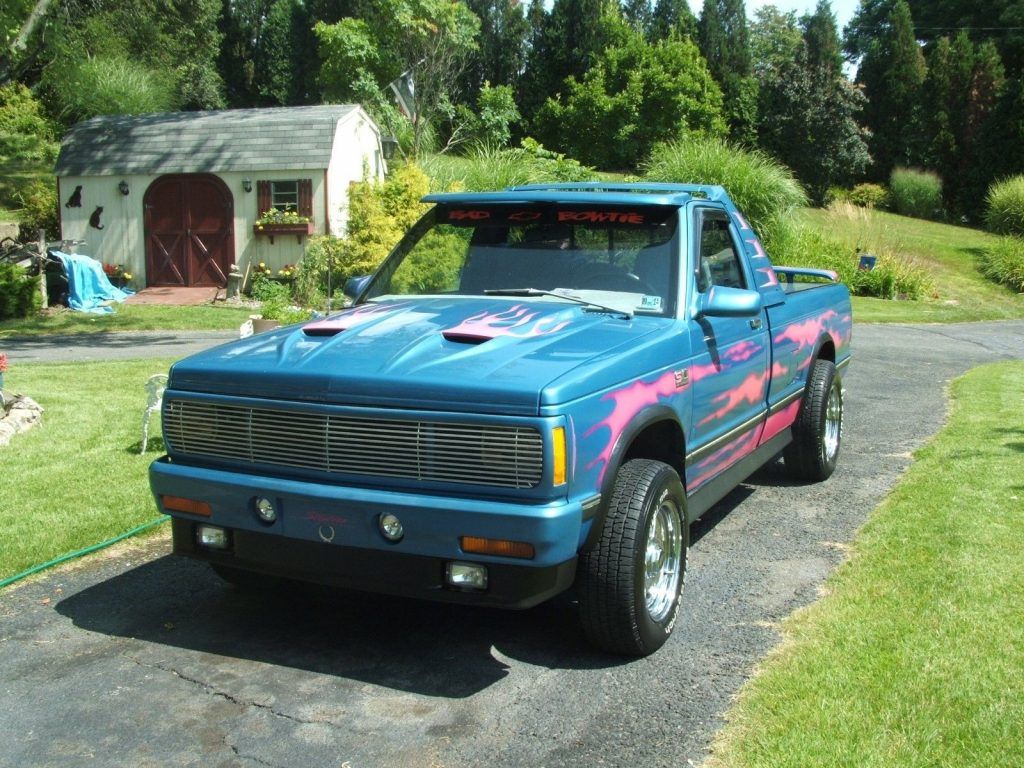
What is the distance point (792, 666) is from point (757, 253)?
2.96 metres

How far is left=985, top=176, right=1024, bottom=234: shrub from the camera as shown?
102 feet

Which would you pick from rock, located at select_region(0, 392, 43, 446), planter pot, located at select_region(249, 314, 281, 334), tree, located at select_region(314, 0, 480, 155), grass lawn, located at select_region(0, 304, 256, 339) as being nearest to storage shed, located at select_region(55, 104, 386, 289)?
grass lawn, located at select_region(0, 304, 256, 339)

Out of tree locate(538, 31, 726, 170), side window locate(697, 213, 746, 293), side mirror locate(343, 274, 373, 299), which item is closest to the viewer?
side window locate(697, 213, 746, 293)

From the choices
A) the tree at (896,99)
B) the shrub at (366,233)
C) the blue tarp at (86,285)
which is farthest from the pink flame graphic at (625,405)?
the tree at (896,99)

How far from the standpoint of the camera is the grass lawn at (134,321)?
1719 centimetres

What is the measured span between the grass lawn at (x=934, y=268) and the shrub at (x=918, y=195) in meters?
4.04

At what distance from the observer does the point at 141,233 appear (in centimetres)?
2242

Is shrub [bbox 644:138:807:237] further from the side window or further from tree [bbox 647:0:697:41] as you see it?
tree [bbox 647:0:697:41]

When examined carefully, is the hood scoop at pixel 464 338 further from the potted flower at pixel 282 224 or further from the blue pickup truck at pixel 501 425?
the potted flower at pixel 282 224

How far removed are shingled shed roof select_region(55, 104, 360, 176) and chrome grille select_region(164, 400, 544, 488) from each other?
17.6 m

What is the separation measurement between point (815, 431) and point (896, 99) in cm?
3942

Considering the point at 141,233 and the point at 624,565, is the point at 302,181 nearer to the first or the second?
the point at 141,233

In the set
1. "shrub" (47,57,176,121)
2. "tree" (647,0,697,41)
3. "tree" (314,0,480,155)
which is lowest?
"shrub" (47,57,176,121)

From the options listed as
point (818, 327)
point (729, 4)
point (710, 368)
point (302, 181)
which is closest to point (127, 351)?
point (302, 181)
